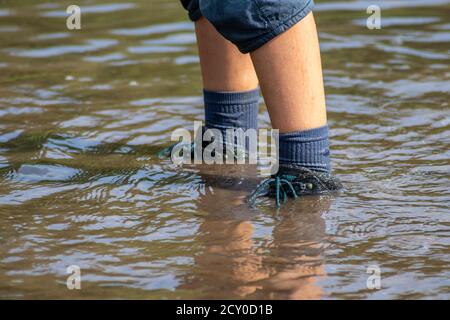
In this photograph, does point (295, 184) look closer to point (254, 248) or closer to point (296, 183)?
point (296, 183)

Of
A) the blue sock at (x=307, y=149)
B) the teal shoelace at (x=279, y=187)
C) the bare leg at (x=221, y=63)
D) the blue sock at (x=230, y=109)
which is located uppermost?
the bare leg at (x=221, y=63)

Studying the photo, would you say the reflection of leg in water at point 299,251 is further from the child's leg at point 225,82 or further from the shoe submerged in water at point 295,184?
the child's leg at point 225,82

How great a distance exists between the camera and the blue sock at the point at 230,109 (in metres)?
3.37

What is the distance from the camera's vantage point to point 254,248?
2535 millimetres

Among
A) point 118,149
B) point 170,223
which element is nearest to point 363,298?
point 170,223

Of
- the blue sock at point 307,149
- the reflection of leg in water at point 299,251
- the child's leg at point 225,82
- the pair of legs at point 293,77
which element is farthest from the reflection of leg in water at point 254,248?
the child's leg at point 225,82

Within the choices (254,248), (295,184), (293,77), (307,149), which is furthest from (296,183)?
(254,248)

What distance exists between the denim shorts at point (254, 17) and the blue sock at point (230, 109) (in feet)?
1.86

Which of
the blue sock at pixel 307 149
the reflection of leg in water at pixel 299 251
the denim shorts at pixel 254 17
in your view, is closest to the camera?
the reflection of leg in water at pixel 299 251

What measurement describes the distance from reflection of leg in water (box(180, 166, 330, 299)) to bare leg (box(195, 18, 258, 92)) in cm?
45

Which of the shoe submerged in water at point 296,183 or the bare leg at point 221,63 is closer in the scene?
the shoe submerged in water at point 296,183

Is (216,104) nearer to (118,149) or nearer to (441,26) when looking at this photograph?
(118,149)

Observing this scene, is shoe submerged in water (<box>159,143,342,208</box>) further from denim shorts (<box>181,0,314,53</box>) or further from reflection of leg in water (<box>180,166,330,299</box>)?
denim shorts (<box>181,0,314,53</box>)

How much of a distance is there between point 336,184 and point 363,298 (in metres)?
0.82
